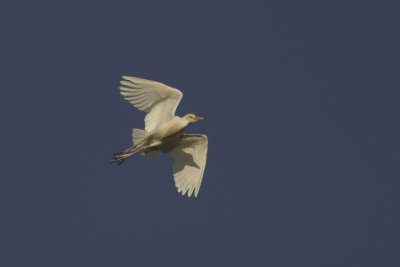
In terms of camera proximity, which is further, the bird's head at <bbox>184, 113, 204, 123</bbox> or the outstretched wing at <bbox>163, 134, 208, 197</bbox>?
the outstretched wing at <bbox>163, 134, 208, 197</bbox>

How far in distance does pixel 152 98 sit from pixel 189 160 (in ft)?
7.53

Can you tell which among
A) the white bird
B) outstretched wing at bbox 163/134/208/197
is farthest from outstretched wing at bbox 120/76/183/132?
outstretched wing at bbox 163/134/208/197

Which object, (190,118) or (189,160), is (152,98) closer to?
(190,118)

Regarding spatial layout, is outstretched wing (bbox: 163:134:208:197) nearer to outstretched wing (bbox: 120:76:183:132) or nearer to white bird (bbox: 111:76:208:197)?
white bird (bbox: 111:76:208:197)

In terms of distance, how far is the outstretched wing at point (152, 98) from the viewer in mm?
23453

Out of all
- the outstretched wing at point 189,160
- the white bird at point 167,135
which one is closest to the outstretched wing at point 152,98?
the white bird at point 167,135

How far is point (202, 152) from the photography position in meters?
24.3

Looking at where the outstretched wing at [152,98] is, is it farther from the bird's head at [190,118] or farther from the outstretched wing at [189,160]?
the outstretched wing at [189,160]

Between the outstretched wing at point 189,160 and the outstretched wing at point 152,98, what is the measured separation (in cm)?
97

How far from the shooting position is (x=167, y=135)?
23297mm

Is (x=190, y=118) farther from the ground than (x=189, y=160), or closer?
farther from the ground

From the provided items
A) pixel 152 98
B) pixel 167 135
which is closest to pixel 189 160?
pixel 167 135

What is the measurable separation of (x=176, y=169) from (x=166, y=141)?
48.0 inches

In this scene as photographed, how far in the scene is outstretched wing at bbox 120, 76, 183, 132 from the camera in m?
23.5
